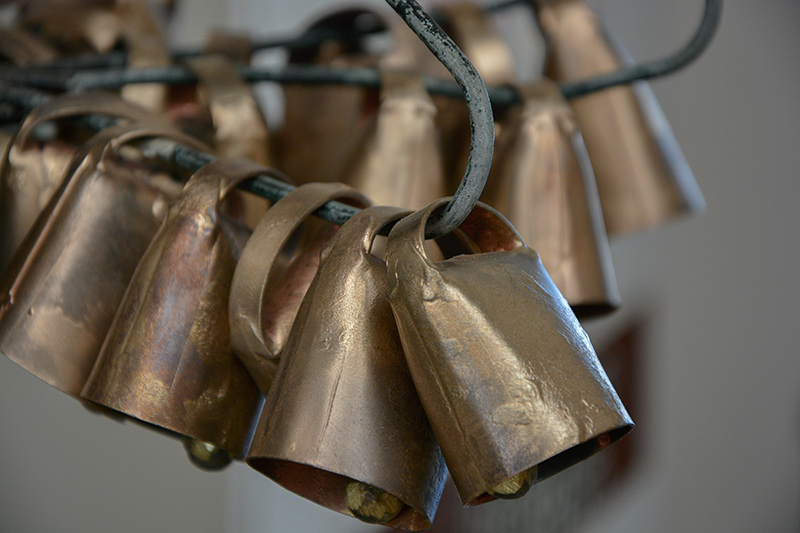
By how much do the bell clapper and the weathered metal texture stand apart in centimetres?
20

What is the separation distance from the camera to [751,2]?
1665 mm

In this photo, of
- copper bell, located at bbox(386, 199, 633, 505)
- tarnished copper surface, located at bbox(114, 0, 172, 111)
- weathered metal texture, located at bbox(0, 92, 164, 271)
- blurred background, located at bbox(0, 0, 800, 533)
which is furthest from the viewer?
blurred background, located at bbox(0, 0, 800, 533)

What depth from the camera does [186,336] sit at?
254mm

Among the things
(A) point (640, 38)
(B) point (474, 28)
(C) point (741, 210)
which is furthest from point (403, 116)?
(C) point (741, 210)

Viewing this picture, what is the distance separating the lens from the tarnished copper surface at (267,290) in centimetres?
24

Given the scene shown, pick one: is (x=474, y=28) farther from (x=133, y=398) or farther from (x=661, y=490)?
(x=661, y=490)

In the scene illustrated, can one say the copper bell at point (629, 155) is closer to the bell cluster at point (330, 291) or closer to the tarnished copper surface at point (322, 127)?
the bell cluster at point (330, 291)

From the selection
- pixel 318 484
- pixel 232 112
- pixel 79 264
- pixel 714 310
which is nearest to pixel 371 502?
pixel 318 484

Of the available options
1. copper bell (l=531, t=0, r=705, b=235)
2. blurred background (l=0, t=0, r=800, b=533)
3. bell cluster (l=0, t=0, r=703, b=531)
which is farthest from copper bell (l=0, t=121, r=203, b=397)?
blurred background (l=0, t=0, r=800, b=533)

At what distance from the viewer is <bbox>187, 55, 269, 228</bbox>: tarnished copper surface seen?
40cm

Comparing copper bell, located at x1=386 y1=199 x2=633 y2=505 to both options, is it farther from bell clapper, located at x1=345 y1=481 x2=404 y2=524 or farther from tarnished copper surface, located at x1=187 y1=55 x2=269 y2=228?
tarnished copper surface, located at x1=187 y1=55 x2=269 y2=228

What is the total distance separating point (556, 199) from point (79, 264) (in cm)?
24

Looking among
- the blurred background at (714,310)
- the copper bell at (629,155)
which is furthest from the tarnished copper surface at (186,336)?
the blurred background at (714,310)

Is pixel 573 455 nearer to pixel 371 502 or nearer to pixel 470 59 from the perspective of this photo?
pixel 371 502
